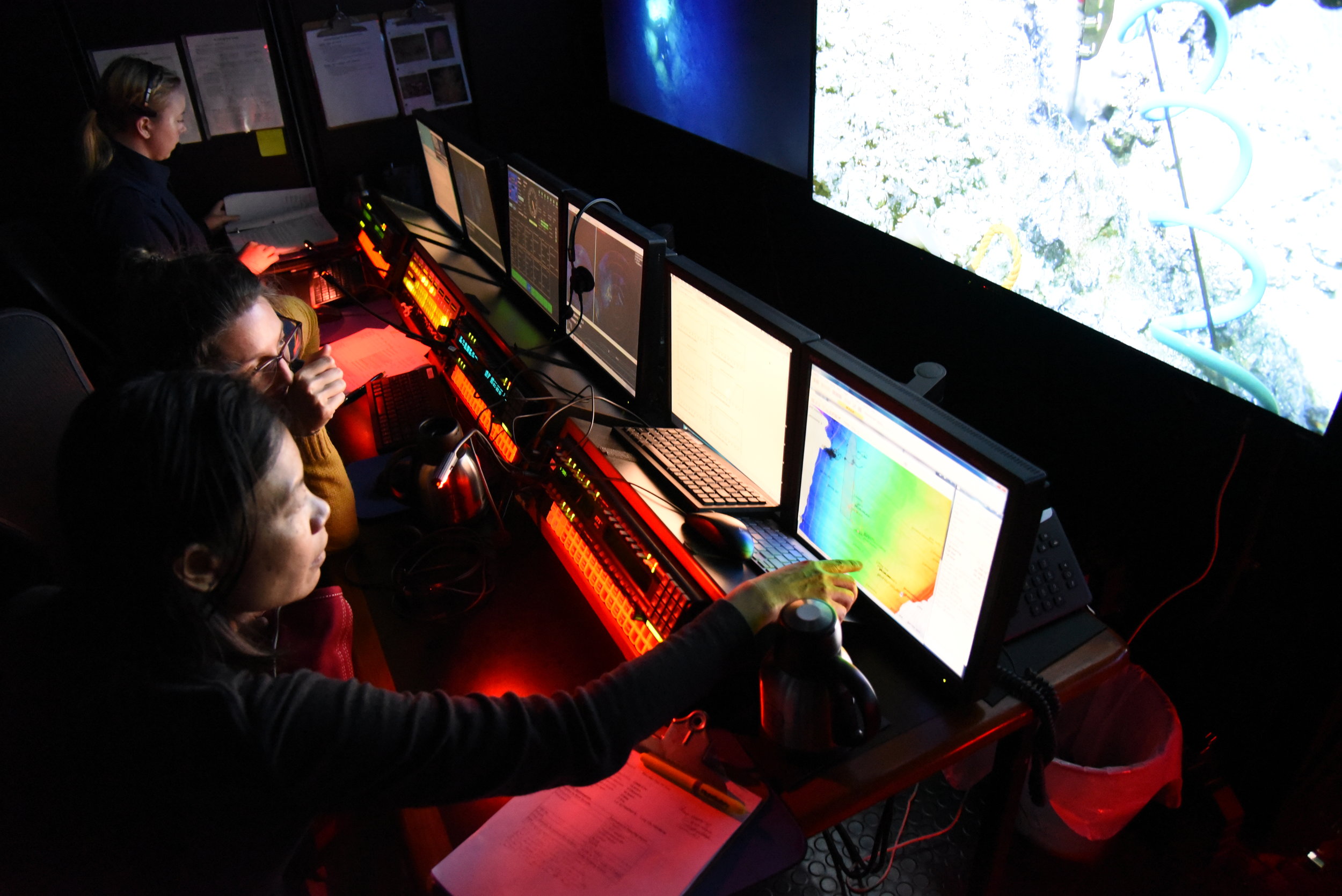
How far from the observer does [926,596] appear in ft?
3.59

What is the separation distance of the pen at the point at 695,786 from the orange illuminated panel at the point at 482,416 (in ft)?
2.70

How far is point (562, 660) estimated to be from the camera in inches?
55.2

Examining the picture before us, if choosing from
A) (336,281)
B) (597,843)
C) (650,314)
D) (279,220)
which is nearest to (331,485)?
(650,314)

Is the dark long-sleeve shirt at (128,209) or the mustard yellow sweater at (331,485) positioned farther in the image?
the dark long-sleeve shirt at (128,209)

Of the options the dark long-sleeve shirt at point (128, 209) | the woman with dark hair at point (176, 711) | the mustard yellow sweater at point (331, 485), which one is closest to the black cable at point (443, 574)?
the mustard yellow sweater at point (331, 485)

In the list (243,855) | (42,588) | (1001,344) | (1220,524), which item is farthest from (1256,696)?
(42,588)

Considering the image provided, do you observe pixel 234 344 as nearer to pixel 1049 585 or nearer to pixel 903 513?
pixel 903 513

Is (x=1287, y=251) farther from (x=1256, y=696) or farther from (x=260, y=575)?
(x=260, y=575)

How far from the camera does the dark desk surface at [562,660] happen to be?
3.56ft

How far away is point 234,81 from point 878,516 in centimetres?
279

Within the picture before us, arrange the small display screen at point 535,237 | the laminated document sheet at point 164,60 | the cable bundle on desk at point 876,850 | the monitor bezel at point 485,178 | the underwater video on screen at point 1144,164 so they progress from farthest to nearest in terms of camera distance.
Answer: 1. the laminated document sheet at point 164,60
2. the monitor bezel at point 485,178
3. the small display screen at point 535,237
4. the cable bundle on desk at point 876,850
5. the underwater video on screen at point 1144,164

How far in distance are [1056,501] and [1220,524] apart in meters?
0.41

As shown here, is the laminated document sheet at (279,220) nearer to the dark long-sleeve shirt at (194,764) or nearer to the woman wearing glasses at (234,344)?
the woman wearing glasses at (234,344)

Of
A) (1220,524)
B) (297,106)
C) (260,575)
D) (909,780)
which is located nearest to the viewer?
(260,575)
